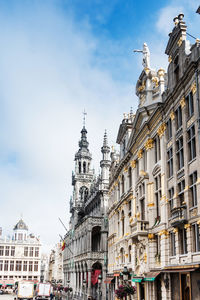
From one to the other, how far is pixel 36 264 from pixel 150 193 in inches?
3786

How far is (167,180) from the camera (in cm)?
2838

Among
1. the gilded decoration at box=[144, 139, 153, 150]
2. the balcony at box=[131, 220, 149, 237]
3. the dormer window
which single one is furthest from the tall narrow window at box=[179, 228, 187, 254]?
the dormer window

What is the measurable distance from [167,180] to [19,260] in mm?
100305

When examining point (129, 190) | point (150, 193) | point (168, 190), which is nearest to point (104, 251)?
point (129, 190)

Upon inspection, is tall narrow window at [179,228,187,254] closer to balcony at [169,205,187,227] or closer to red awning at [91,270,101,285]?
balcony at [169,205,187,227]

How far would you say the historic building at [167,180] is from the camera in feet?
77.9

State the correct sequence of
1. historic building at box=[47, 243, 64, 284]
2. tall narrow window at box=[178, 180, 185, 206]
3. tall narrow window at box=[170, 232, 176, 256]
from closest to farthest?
tall narrow window at box=[178, 180, 185, 206], tall narrow window at box=[170, 232, 176, 256], historic building at box=[47, 243, 64, 284]

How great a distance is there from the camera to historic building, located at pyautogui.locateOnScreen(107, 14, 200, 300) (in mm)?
23750

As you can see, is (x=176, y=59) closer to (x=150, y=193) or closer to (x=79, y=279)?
(x=150, y=193)

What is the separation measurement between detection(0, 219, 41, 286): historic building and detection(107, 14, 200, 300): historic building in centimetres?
8473

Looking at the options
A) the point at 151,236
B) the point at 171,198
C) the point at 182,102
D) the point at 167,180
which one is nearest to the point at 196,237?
the point at 171,198

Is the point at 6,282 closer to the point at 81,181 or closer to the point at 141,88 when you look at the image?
the point at 81,181

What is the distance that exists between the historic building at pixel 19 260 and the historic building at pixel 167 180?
A: 8473cm

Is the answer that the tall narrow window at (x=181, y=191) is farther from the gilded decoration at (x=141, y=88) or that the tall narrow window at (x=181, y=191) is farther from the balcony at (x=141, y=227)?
the gilded decoration at (x=141, y=88)
